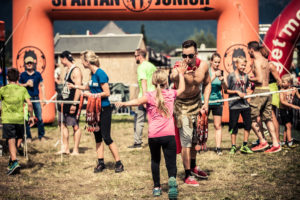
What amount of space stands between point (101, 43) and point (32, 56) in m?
13.1

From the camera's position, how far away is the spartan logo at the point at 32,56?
36.1 ft

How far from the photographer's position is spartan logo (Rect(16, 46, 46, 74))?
1101cm

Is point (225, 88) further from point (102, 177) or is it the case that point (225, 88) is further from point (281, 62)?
point (281, 62)

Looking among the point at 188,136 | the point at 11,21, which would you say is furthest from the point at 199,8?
the point at 188,136

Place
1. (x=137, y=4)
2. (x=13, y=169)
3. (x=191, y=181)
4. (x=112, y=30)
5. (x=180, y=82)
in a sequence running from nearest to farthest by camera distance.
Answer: (x=180, y=82), (x=191, y=181), (x=13, y=169), (x=137, y=4), (x=112, y=30)

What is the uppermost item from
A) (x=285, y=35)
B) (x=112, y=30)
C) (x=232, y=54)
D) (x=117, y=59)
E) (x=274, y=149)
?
(x=112, y=30)

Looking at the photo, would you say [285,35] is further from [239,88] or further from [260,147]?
[260,147]

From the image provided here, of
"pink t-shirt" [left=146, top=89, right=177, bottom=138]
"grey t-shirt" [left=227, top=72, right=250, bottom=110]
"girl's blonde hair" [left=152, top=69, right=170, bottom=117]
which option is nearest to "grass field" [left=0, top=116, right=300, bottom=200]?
"pink t-shirt" [left=146, top=89, right=177, bottom=138]

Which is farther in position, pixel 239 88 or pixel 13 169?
pixel 239 88

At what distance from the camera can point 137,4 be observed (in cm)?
1101

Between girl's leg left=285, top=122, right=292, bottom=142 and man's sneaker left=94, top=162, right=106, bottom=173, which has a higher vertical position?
girl's leg left=285, top=122, right=292, bottom=142

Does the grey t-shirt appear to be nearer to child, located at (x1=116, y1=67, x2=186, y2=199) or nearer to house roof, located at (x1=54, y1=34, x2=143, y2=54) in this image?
child, located at (x1=116, y1=67, x2=186, y2=199)

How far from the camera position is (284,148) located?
7082 mm


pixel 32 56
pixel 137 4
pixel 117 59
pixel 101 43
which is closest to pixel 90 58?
pixel 137 4
